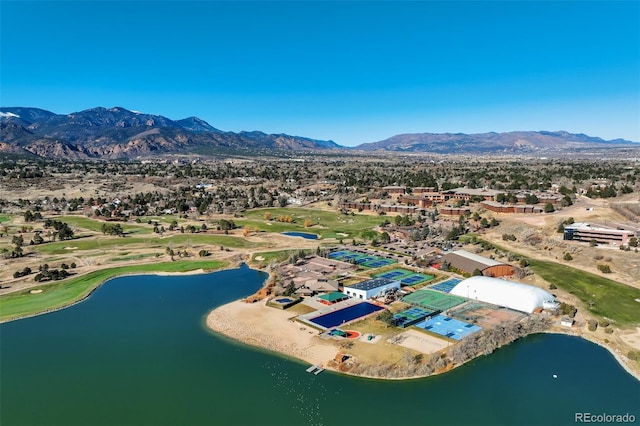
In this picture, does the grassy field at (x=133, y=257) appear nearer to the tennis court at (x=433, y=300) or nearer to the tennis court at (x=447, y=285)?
the tennis court at (x=433, y=300)

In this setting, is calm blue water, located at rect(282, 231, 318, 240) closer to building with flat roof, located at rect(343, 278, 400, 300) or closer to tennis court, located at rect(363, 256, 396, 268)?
tennis court, located at rect(363, 256, 396, 268)

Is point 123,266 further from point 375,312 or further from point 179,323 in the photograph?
point 375,312

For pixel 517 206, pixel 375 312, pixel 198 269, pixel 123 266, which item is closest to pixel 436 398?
pixel 375 312

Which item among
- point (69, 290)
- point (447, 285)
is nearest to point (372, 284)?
point (447, 285)

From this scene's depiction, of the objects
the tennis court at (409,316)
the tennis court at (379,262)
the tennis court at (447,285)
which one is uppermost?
the tennis court at (379,262)

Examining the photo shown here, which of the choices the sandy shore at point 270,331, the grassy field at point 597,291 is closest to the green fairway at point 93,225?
the sandy shore at point 270,331

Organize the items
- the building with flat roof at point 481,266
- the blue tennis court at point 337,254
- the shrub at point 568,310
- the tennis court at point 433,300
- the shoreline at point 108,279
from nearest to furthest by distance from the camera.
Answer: the shrub at point 568,310, the shoreline at point 108,279, the tennis court at point 433,300, the building with flat roof at point 481,266, the blue tennis court at point 337,254
